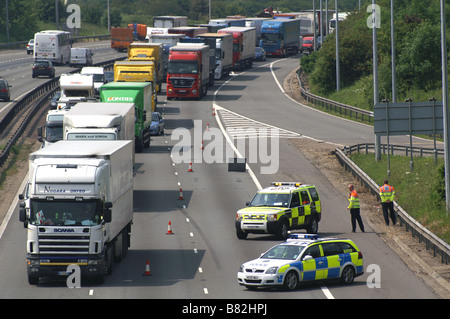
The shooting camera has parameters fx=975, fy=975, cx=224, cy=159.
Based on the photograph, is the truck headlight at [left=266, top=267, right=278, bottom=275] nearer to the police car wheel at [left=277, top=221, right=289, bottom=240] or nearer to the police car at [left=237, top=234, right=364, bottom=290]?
the police car at [left=237, top=234, right=364, bottom=290]

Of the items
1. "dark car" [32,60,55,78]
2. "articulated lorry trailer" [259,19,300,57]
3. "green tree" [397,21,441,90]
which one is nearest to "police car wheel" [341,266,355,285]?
"green tree" [397,21,441,90]

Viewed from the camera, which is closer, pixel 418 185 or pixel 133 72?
pixel 418 185

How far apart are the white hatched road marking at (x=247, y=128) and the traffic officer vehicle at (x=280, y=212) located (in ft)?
83.1

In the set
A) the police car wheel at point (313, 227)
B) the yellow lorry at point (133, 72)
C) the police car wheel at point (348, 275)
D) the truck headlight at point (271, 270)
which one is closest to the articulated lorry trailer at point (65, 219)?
the truck headlight at point (271, 270)

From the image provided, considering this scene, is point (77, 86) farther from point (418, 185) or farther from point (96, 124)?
point (418, 185)

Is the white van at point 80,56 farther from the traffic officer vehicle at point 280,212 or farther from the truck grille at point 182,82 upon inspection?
the traffic officer vehicle at point 280,212

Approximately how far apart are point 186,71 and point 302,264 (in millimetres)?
51560

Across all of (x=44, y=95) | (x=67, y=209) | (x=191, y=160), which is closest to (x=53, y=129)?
(x=191, y=160)

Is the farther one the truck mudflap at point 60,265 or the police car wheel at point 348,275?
the police car wheel at point 348,275

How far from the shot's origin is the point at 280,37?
119 m

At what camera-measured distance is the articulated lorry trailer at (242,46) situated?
9995 cm

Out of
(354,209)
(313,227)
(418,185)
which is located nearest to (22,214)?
(313,227)

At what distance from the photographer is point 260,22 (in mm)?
126250

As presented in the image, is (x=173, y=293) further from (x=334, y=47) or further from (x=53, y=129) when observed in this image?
(x=334, y=47)
